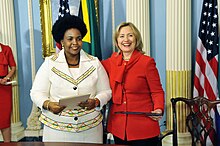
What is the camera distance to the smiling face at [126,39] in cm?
271

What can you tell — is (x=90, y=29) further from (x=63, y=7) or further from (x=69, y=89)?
(x=69, y=89)

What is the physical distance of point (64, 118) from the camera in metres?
2.54

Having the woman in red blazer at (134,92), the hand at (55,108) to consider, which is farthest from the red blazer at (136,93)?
the hand at (55,108)

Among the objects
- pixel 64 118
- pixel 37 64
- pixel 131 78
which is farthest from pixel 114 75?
pixel 37 64

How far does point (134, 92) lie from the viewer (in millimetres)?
2719

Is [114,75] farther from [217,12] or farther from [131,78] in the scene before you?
[217,12]

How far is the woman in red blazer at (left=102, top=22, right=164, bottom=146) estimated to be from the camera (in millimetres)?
2701

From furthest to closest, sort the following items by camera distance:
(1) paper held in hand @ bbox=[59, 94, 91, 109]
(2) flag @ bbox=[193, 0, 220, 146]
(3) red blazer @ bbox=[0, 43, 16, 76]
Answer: (3) red blazer @ bbox=[0, 43, 16, 76] → (2) flag @ bbox=[193, 0, 220, 146] → (1) paper held in hand @ bbox=[59, 94, 91, 109]

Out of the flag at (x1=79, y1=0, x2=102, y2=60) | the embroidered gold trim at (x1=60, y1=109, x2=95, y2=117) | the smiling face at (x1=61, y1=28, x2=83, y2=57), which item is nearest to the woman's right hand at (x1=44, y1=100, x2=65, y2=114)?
the embroidered gold trim at (x1=60, y1=109, x2=95, y2=117)

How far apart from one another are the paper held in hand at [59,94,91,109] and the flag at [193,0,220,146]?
2.22 m

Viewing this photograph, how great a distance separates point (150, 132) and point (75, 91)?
0.65 meters

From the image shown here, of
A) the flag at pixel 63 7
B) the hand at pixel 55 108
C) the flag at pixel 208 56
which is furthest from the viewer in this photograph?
the flag at pixel 63 7

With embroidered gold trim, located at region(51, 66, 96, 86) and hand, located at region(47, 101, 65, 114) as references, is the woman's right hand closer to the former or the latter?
hand, located at region(47, 101, 65, 114)

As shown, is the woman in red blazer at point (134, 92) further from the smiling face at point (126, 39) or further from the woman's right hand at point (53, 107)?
the woman's right hand at point (53, 107)
